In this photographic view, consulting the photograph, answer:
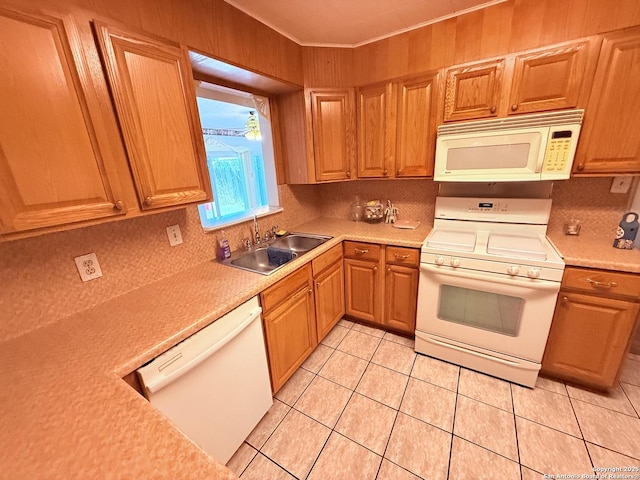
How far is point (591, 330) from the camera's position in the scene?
4.88 ft

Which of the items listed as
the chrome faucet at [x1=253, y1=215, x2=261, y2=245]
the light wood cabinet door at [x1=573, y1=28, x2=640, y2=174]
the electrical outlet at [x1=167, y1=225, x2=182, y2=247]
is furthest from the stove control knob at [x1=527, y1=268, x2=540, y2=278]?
the electrical outlet at [x1=167, y1=225, x2=182, y2=247]

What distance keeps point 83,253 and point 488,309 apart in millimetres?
2282

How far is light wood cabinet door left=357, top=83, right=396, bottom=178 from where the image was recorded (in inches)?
77.2

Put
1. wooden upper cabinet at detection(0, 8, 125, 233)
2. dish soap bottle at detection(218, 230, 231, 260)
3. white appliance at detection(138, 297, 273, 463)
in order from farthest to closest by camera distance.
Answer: dish soap bottle at detection(218, 230, 231, 260), white appliance at detection(138, 297, 273, 463), wooden upper cabinet at detection(0, 8, 125, 233)

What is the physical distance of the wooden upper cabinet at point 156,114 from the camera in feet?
3.24

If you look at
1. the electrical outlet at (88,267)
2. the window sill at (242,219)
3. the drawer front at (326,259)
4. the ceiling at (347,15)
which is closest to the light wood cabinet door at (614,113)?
the ceiling at (347,15)

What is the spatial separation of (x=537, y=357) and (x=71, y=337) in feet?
8.00

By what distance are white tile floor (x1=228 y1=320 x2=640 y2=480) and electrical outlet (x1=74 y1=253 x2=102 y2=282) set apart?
1.19m

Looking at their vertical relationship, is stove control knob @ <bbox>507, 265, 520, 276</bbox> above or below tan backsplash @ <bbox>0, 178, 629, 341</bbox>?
below

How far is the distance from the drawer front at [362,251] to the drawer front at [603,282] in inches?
43.9

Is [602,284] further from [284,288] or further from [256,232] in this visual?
[256,232]

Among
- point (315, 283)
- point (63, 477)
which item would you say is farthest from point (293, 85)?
point (63, 477)

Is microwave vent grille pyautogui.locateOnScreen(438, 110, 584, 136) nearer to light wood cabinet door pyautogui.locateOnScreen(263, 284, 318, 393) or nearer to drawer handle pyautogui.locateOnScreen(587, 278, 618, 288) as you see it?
drawer handle pyautogui.locateOnScreen(587, 278, 618, 288)

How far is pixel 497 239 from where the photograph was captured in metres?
1.76
